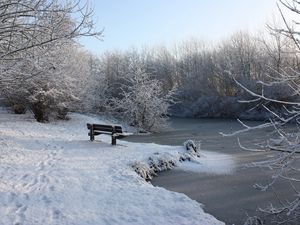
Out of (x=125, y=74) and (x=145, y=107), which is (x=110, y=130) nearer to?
(x=145, y=107)

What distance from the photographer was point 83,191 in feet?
31.0

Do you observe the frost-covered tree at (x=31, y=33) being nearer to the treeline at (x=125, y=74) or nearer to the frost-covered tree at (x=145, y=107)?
the treeline at (x=125, y=74)

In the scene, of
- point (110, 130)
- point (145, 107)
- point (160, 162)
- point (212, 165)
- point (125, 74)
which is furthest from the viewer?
point (125, 74)

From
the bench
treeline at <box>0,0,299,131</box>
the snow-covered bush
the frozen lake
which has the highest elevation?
treeline at <box>0,0,299,131</box>

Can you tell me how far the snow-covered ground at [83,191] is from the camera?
7570mm

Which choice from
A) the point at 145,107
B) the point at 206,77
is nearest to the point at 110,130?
the point at 145,107

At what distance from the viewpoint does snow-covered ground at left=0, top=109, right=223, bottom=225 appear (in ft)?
24.8

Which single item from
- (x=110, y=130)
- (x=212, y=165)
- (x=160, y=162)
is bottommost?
(x=212, y=165)

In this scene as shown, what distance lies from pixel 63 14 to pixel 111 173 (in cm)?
503

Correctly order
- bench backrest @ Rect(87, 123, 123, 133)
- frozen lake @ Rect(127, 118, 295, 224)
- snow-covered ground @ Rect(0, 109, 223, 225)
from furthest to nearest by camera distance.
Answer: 1. bench backrest @ Rect(87, 123, 123, 133)
2. frozen lake @ Rect(127, 118, 295, 224)
3. snow-covered ground @ Rect(0, 109, 223, 225)

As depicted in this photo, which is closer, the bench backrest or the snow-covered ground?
the snow-covered ground

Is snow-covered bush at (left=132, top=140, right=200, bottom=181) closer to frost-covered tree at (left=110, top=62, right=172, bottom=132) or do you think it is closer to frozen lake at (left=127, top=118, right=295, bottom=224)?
frozen lake at (left=127, top=118, right=295, bottom=224)

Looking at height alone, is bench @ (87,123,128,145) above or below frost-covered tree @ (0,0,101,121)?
below

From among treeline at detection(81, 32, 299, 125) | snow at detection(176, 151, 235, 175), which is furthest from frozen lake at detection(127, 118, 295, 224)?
treeline at detection(81, 32, 299, 125)
